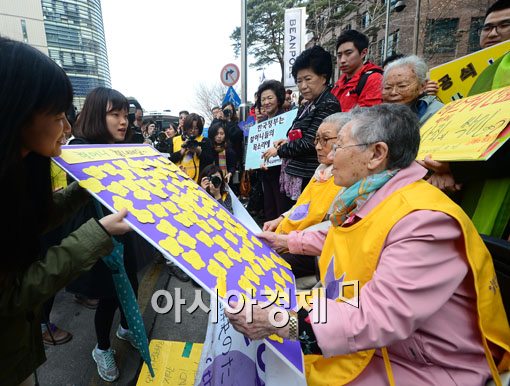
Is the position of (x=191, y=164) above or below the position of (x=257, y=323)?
below

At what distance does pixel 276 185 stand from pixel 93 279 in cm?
235

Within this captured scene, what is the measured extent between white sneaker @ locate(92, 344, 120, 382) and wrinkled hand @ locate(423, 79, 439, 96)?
315 centimetres

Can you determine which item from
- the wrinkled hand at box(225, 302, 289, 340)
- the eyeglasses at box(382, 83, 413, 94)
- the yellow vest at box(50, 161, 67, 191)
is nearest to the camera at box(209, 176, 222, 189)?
the yellow vest at box(50, 161, 67, 191)

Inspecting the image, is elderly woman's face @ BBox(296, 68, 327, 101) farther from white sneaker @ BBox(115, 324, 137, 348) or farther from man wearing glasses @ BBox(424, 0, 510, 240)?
white sneaker @ BBox(115, 324, 137, 348)

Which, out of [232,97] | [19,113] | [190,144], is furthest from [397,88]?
[232,97]

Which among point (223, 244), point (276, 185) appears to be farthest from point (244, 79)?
point (223, 244)

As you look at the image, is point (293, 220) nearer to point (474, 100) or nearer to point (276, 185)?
point (474, 100)

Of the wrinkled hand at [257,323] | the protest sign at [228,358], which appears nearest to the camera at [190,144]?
the protest sign at [228,358]

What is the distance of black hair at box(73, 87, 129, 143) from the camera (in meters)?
1.89

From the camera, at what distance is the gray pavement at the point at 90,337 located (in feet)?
6.82

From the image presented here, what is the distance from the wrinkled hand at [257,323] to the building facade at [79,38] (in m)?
11.9

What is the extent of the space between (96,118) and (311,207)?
5.10 feet

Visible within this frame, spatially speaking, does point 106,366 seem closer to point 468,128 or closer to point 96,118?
point 96,118

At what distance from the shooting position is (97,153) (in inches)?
48.9
